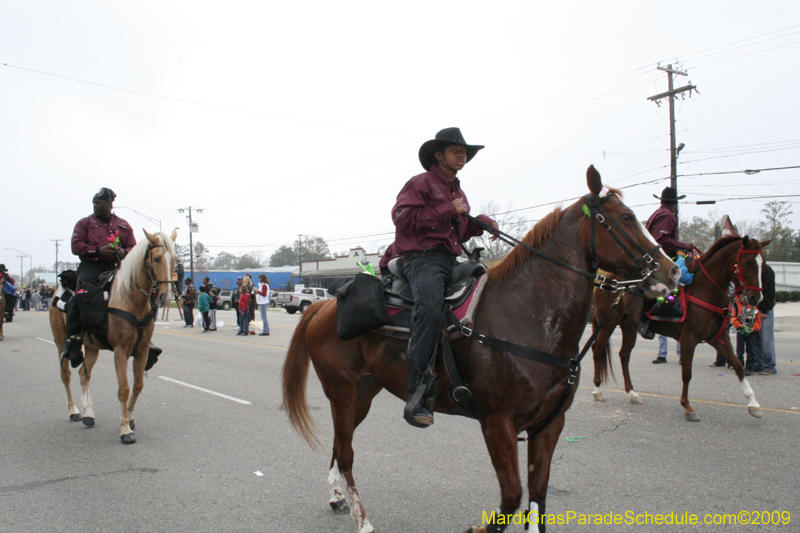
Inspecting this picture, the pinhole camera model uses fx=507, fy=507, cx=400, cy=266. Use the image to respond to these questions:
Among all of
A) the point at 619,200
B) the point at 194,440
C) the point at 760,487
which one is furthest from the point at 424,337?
the point at 194,440

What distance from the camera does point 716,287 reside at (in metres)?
6.61

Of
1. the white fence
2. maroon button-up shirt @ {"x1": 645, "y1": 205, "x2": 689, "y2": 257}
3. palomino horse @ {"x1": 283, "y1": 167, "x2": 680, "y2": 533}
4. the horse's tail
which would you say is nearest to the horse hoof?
palomino horse @ {"x1": 283, "y1": 167, "x2": 680, "y2": 533}

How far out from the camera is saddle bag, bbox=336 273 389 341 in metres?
3.46

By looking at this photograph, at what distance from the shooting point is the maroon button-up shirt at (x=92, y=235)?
20.2 ft

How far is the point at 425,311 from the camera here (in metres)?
3.09

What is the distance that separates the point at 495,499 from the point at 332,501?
125cm

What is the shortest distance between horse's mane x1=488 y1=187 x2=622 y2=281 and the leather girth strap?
453 centimetres

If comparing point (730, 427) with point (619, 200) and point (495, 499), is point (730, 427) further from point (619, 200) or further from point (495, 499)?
point (619, 200)

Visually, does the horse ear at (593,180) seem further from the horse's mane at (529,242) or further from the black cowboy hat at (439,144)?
the black cowboy hat at (439,144)

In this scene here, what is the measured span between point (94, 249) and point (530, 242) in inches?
213

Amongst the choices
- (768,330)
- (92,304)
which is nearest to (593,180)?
(92,304)

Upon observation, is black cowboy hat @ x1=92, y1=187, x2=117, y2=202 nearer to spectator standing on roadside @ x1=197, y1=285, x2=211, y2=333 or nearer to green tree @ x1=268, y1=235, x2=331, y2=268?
spectator standing on roadside @ x1=197, y1=285, x2=211, y2=333

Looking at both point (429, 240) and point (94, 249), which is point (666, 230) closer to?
point (429, 240)

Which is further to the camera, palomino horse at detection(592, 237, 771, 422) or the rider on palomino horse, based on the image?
palomino horse at detection(592, 237, 771, 422)
